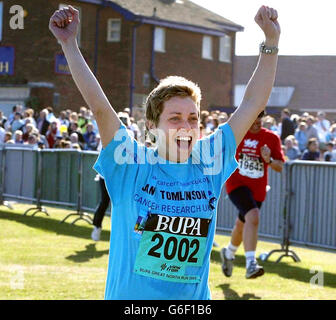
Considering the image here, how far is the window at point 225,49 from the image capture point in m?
42.6

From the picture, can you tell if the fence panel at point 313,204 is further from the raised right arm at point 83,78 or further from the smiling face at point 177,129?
the raised right arm at point 83,78

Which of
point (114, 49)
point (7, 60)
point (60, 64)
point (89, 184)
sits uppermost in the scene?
point (114, 49)

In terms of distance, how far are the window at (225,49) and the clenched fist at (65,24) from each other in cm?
3933

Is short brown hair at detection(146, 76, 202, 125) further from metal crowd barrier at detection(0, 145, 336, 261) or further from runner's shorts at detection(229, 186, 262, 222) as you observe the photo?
metal crowd barrier at detection(0, 145, 336, 261)

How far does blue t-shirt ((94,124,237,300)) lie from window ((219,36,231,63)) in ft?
129

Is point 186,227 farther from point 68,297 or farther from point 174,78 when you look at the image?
point 68,297

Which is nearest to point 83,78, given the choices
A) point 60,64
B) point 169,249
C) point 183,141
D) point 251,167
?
point 183,141

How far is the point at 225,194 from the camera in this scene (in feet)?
46.5

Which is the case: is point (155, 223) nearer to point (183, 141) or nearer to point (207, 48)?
point (183, 141)

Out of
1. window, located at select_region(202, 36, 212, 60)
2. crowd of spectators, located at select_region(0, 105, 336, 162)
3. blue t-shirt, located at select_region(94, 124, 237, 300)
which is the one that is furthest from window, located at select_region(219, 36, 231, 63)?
blue t-shirt, located at select_region(94, 124, 237, 300)

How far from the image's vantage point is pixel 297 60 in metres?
66.4

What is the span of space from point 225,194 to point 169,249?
1063cm
